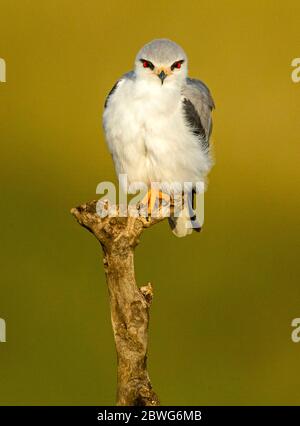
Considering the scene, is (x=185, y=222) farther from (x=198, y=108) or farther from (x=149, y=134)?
(x=149, y=134)

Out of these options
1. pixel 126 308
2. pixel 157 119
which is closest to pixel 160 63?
pixel 157 119

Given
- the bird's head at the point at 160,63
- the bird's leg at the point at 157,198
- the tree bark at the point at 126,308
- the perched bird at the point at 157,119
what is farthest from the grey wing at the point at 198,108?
the tree bark at the point at 126,308

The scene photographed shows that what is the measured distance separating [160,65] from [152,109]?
33 cm

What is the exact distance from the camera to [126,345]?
5211 millimetres

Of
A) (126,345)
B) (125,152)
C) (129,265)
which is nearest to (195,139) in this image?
(125,152)

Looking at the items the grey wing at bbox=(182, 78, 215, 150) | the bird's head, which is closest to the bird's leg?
the grey wing at bbox=(182, 78, 215, 150)

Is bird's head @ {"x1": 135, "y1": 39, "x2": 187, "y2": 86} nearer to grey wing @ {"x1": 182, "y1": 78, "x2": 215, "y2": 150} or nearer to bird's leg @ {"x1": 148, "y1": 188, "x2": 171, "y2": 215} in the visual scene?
grey wing @ {"x1": 182, "y1": 78, "x2": 215, "y2": 150}

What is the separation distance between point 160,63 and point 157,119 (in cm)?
41

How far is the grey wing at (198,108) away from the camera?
242 inches

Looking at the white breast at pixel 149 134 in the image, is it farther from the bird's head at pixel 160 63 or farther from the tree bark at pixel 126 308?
the tree bark at pixel 126 308

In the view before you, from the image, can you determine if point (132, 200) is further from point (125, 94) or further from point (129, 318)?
point (129, 318)
